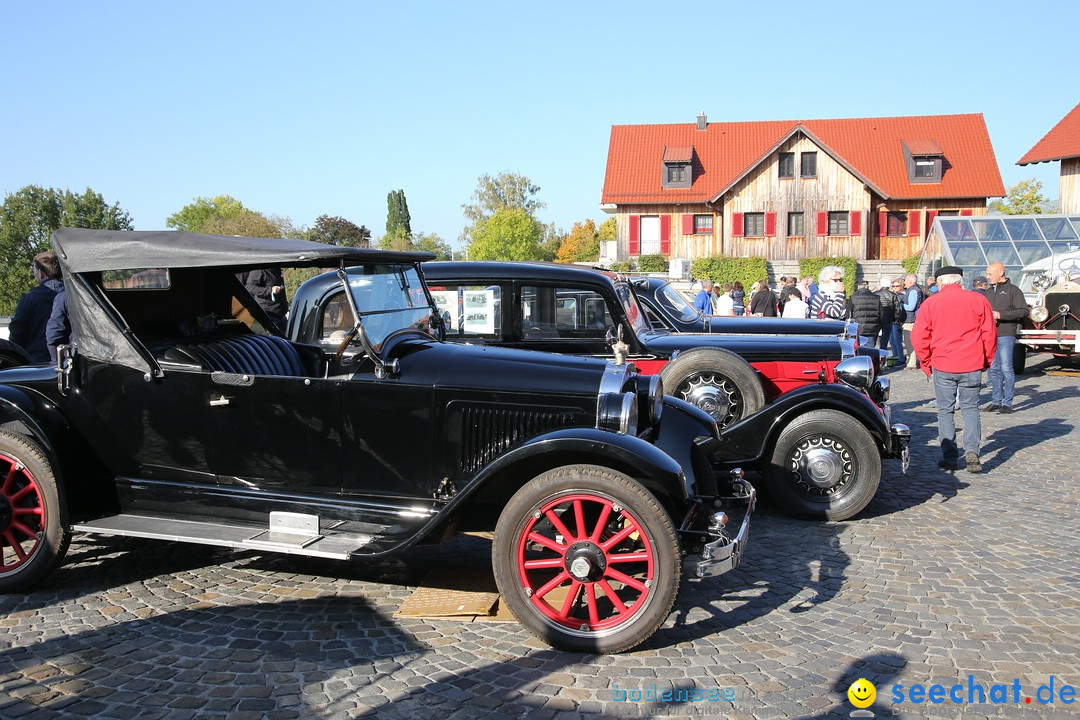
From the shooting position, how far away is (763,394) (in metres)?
6.70

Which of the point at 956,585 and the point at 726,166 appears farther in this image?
the point at 726,166

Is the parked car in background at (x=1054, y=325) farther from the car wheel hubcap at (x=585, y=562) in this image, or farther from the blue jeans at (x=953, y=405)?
the car wheel hubcap at (x=585, y=562)

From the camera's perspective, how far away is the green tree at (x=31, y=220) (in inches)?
1797

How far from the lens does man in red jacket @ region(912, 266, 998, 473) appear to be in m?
7.35

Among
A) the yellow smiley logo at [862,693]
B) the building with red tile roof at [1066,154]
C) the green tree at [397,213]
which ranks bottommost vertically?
the yellow smiley logo at [862,693]

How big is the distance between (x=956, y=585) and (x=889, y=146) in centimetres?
4230

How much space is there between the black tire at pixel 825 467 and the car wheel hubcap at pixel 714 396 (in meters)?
0.75

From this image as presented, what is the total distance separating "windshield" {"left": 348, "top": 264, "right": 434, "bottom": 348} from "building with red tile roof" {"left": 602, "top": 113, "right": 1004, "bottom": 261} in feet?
118

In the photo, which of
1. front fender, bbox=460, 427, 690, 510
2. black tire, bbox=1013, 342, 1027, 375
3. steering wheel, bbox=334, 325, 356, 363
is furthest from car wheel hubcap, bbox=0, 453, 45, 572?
black tire, bbox=1013, 342, 1027, 375

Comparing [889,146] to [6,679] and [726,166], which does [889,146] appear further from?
[6,679]

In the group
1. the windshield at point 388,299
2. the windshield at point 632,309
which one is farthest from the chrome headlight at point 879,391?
the windshield at point 388,299

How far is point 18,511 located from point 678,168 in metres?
39.7

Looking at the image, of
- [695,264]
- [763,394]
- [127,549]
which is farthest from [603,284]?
[695,264]

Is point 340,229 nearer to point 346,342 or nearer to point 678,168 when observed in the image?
point 678,168
